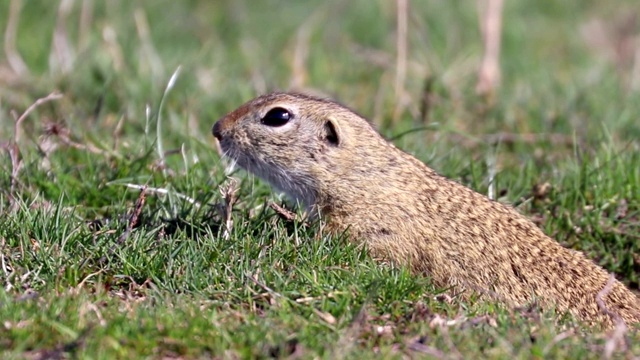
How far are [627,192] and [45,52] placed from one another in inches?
210

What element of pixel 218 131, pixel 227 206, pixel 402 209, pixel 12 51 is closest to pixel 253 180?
A: pixel 218 131

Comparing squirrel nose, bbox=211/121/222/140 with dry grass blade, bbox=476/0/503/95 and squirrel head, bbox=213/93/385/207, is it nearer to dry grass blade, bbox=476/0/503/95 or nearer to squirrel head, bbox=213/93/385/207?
squirrel head, bbox=213/93/385/207

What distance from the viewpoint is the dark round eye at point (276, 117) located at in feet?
17.7

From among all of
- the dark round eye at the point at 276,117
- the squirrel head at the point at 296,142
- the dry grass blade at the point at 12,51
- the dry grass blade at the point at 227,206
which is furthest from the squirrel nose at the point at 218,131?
the dry grass blade at the point at 12,51

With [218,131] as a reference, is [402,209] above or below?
below

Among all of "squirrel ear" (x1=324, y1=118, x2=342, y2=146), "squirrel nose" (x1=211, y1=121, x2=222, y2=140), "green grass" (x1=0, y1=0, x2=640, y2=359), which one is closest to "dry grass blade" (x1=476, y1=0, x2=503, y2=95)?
"green grass" (x1=0, y1=0, x2=640, y2=359)

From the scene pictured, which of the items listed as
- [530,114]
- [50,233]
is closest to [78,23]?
[530,114]

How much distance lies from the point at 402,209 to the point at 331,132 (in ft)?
1.95

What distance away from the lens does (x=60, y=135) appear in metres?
6.32

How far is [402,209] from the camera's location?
514cm

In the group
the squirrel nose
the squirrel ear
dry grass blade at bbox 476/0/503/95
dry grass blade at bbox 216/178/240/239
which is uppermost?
dry grass blade at bbox 476/0/503/95

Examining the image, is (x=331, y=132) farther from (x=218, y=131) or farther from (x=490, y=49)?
(x=490, y=49)

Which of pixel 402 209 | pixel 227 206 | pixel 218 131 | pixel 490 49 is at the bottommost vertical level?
pixel 227 206

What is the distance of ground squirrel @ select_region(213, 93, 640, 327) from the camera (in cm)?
506
